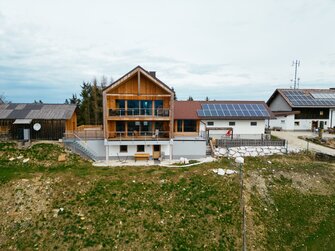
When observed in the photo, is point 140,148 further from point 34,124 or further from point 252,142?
point 252,142

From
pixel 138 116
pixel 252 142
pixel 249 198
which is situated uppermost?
pixel 138 116

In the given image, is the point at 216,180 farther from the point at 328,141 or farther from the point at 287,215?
the point at 328,141

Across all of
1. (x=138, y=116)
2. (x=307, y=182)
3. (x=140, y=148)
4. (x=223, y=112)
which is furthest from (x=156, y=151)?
(x=307, y=182)

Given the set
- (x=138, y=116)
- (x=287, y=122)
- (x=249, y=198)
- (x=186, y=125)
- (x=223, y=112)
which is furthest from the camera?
(x=287, y=122)

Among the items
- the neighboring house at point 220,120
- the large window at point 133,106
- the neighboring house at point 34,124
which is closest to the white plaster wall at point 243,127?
the neighboring house at point 220,120

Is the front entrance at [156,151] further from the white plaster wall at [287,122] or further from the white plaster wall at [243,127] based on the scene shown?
the white plaster wall at [287,122]
